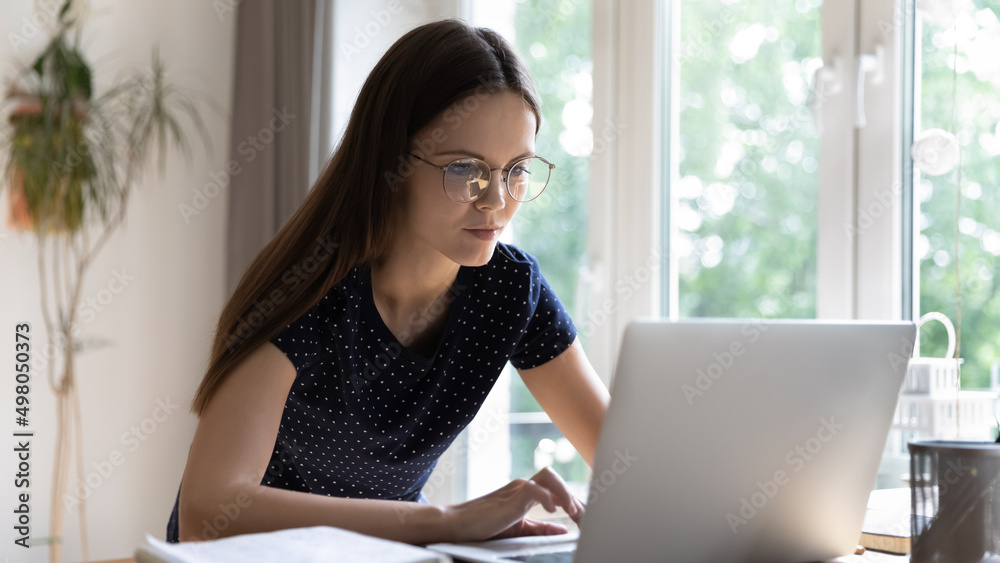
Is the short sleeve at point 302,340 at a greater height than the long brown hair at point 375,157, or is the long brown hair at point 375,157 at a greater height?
the long brown hair at point 375,157

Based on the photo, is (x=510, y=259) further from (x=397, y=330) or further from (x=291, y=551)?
(x=291, y=551)

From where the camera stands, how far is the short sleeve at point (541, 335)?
4.67ft

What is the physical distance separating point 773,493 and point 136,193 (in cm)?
245

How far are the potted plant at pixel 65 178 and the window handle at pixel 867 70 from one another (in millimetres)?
1951

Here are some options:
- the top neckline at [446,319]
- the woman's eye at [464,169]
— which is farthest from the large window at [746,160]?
the woman's eye at [464,169]

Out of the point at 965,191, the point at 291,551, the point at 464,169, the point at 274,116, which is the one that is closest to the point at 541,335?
the point at 464,169

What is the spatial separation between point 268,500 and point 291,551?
28 centimetres

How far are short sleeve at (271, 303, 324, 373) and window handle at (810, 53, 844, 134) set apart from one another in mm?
1305

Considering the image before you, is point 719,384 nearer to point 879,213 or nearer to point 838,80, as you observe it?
point 879,213

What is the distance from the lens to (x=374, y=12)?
2867 millimetres

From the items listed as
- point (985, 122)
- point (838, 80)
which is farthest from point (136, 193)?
point (985, 122)

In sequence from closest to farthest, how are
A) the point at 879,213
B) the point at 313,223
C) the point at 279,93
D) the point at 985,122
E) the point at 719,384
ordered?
the point at 719,384 < the point at 313,223 < the point at 985,122 < the point at 879,213 < the point at 279,93

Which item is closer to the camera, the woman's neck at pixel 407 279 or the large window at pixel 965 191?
the woman's neck at pixel 407 279

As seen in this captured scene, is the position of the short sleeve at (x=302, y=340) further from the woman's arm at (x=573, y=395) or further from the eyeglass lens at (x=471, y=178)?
the woman's arm at (x=573, y=395)
